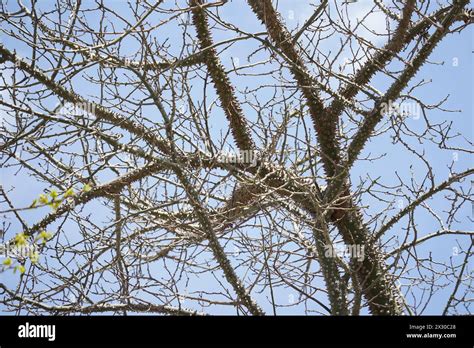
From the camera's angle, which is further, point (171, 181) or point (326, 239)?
point (171, 181)

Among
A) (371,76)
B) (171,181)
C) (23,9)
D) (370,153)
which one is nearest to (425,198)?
(370,153)

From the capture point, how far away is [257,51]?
6766mm

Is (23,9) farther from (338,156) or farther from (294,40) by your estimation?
(338,156)

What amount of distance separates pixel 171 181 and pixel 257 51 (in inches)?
74.6

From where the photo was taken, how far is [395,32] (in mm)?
7285
